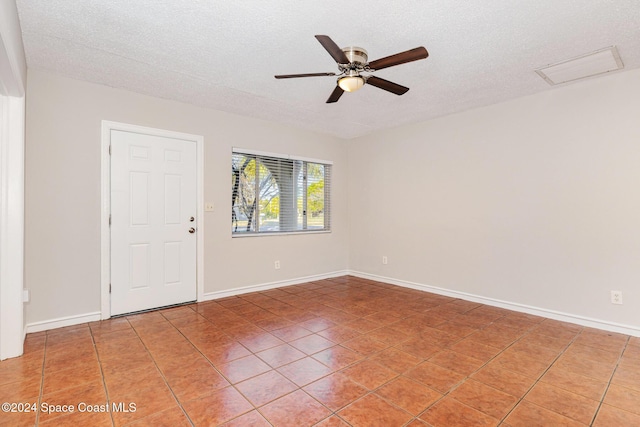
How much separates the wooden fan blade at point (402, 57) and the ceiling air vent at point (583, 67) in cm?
161

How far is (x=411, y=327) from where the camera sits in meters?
3.15

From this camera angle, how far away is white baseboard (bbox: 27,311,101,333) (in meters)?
2.97

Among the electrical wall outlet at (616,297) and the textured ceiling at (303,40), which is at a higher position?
the textured ceiling at (303,40)

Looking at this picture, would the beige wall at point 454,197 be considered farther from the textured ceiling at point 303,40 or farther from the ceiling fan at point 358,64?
the ceiling fan at point 358,64

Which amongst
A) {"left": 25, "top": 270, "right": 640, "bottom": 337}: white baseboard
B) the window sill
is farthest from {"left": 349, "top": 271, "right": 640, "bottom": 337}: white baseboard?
the window sill

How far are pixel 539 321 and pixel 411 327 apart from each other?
1376mm

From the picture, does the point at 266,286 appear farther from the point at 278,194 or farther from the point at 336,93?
the point at 336,93

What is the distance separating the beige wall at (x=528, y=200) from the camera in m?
3.02

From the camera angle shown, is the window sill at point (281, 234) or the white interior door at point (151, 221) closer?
the white interior door at point (151, 221)

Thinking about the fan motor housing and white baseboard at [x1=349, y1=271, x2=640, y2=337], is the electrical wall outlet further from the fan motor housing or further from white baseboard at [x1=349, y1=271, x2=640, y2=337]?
the fan motor housing

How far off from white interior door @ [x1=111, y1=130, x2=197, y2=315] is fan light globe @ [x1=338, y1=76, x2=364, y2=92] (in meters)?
2.27

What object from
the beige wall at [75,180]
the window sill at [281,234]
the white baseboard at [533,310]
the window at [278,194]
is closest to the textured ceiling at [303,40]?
the beige wall at [75,180]

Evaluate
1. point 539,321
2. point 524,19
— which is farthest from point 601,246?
point 524,19

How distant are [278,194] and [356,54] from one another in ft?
9.05
